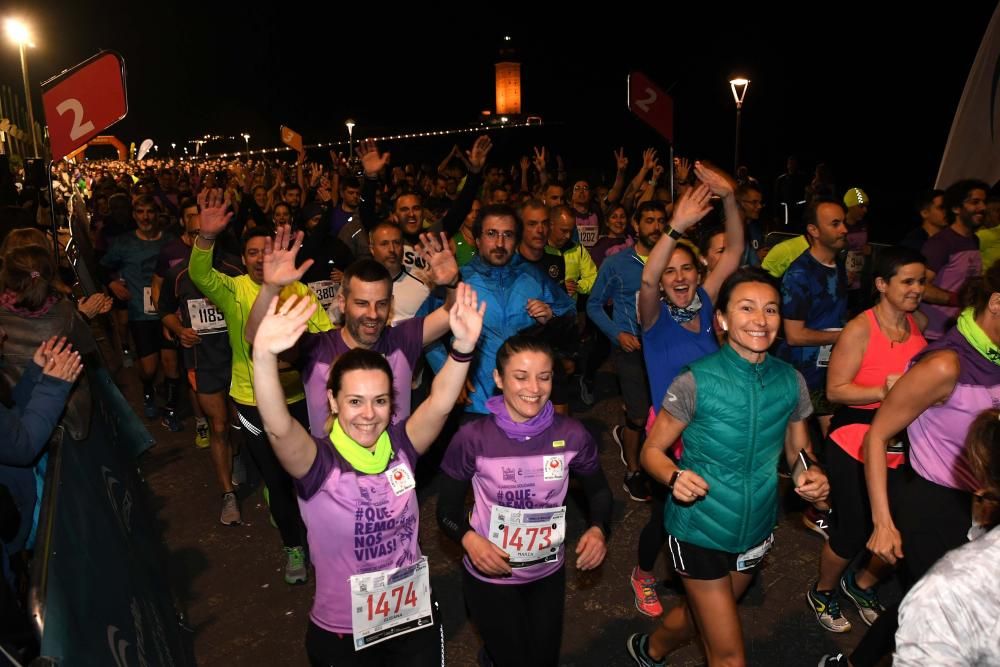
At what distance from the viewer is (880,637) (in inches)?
128

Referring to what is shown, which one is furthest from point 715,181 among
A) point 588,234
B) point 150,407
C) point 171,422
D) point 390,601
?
point 150,407

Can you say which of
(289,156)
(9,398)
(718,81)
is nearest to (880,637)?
(9,398)

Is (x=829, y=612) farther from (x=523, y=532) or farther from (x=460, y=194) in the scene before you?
(x=460, y=194)

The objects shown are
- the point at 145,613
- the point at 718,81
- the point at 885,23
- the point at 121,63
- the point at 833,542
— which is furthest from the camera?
the point at 718,81

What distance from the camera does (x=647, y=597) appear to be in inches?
191

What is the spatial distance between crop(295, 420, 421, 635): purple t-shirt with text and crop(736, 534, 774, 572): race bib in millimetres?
1459

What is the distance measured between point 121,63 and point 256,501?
14.9ft

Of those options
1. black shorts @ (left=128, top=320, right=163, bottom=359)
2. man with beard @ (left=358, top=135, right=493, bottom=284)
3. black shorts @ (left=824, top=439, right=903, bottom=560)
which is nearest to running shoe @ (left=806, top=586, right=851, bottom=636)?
black shorts @ (left=824, top=439, right=903, bottom=560)

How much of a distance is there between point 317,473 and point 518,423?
0.91 meters

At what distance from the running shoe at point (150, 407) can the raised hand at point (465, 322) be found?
21.2 feet

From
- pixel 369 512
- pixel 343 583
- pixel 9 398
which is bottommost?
pixel 343 583

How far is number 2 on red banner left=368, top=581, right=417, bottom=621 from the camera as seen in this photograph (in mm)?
3132

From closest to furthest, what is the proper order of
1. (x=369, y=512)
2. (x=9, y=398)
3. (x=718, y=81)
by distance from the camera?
(x=369, y=512) → (x=9, y=398) → (x=718, y=81)

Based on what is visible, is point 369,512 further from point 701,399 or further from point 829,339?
point 829,339
